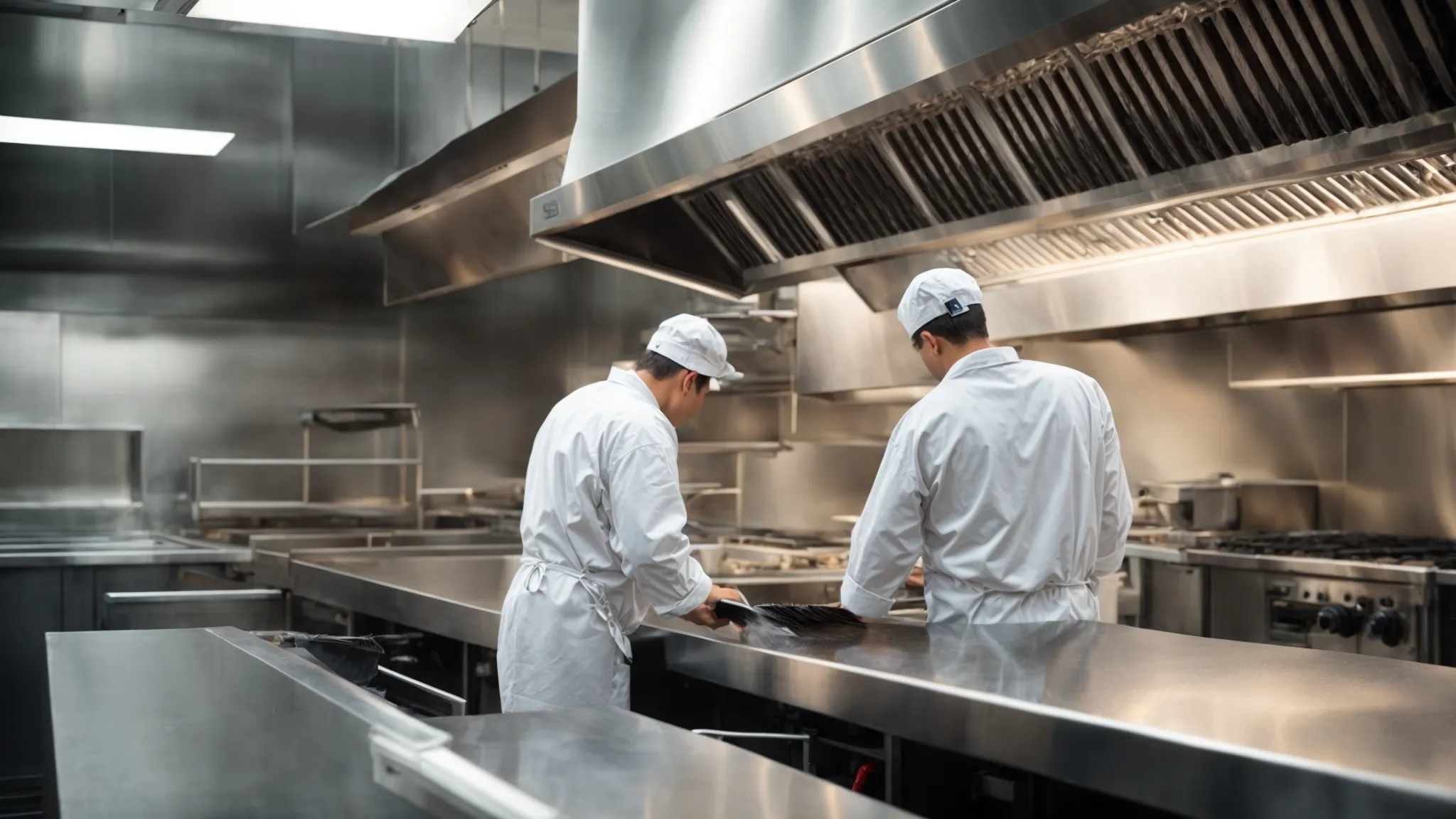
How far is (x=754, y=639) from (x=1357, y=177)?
1.55 meters

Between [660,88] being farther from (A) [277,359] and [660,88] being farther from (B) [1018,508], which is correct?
(A) [277,359]

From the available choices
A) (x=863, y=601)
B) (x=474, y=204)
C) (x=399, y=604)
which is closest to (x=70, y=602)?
(x=474, y=204)

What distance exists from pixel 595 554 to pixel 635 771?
1.29 m

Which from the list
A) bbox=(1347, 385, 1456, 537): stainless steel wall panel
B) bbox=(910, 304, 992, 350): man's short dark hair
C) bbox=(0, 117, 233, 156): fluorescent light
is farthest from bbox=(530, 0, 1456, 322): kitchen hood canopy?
bbox=(0, 117, 233, 156): fluorescent light

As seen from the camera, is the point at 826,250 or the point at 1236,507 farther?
the point at 1236,507

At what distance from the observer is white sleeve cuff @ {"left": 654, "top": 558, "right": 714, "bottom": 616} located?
2422 millimetres

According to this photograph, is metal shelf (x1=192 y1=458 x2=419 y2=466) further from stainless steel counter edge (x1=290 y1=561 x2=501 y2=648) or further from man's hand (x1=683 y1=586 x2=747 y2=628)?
man's hand (x1=683 y1=586 x2=747 y2=628)

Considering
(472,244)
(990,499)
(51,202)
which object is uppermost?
(51,202)

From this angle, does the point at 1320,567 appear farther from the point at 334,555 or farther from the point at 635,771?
the point at 334,555

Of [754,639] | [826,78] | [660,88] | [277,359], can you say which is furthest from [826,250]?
[277,359]

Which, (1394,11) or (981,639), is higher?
→ (1394,11)

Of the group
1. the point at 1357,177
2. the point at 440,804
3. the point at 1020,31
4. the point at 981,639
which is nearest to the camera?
the point at 440,804

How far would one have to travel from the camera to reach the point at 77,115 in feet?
22.3

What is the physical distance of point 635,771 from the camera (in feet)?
4.12
